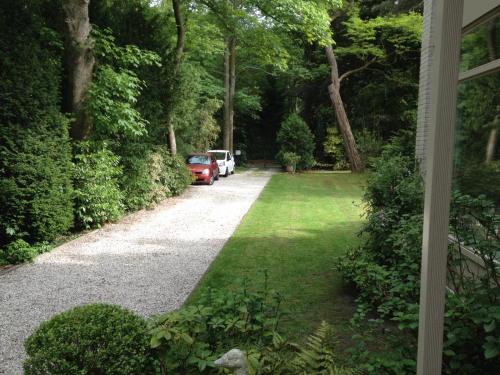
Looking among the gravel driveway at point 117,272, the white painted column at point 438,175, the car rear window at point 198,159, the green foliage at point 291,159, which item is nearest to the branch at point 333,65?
the green foliage at point 291,159

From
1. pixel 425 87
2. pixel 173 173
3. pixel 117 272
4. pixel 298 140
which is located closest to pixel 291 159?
pixel 298 140

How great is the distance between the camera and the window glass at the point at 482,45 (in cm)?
389

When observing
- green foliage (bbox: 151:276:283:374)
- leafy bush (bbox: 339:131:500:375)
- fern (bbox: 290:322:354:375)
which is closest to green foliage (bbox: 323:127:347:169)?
leafy bush (bbox: 339:131:500:375)

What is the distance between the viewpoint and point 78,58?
32.9 ft

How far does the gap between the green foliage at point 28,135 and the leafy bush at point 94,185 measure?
91 cm

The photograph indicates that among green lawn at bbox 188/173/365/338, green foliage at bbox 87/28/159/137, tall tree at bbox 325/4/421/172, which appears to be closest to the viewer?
green lawn at bbox 188/173/365/338

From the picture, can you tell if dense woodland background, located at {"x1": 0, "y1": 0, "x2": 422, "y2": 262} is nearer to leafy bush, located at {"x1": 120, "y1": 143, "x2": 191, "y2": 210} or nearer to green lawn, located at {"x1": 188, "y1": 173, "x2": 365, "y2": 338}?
leafy bush, located at {"x1": 120, "y1": 143, "x2": 191, "y2": 210}

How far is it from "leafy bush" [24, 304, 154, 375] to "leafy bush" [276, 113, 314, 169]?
27028mm

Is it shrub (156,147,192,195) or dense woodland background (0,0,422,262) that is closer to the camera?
dense woodland background (0,0,422,262)

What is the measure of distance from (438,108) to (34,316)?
5.50 m

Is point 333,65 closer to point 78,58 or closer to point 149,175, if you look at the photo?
point 149,175

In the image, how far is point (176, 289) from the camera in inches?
268

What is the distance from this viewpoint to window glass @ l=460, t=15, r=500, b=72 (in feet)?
12.8

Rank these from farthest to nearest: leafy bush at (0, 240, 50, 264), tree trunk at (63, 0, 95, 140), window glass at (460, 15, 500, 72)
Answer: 1. tree trunk at (63, 0, 95, 140)
2. leafy bush at (0, 240, 50, 264)
3. window glass at (460, 15, 500, 72)
